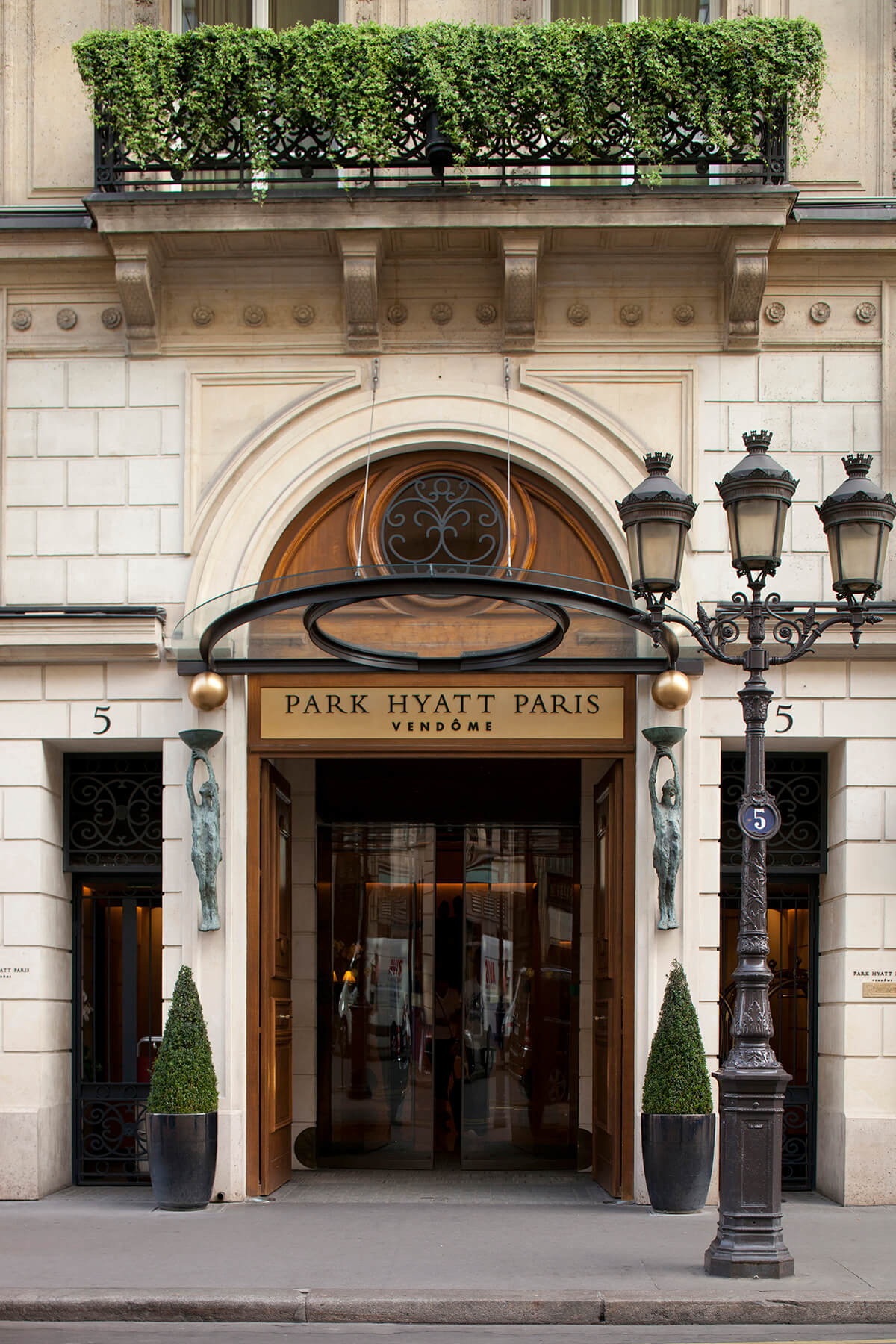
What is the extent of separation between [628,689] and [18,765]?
5346 millimetres

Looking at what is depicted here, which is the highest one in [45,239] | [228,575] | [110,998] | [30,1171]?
[45,239]

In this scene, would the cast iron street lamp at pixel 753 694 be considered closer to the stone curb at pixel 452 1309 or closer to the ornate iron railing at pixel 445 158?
the stone curb at pixel 452 1309

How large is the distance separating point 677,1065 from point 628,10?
31.2 feet

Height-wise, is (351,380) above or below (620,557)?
above

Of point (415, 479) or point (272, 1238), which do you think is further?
point (415, 479)

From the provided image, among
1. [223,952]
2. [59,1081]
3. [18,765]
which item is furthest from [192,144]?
[59,1081]

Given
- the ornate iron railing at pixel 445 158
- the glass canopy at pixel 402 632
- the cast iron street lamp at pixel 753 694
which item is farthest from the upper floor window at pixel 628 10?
the cast iron street lamp at pixel 753 694

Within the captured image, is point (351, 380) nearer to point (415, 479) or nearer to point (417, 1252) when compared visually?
point (415, 479)

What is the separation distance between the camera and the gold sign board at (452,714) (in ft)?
44.0

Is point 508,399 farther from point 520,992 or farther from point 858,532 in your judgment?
point 520,992

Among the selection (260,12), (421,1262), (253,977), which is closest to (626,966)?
(253,977)

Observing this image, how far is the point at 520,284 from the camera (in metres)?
13.3

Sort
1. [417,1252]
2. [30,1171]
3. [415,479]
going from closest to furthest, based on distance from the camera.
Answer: [417,1252] → [30,1171] → [415,479]

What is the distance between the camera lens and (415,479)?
13.9 meters
